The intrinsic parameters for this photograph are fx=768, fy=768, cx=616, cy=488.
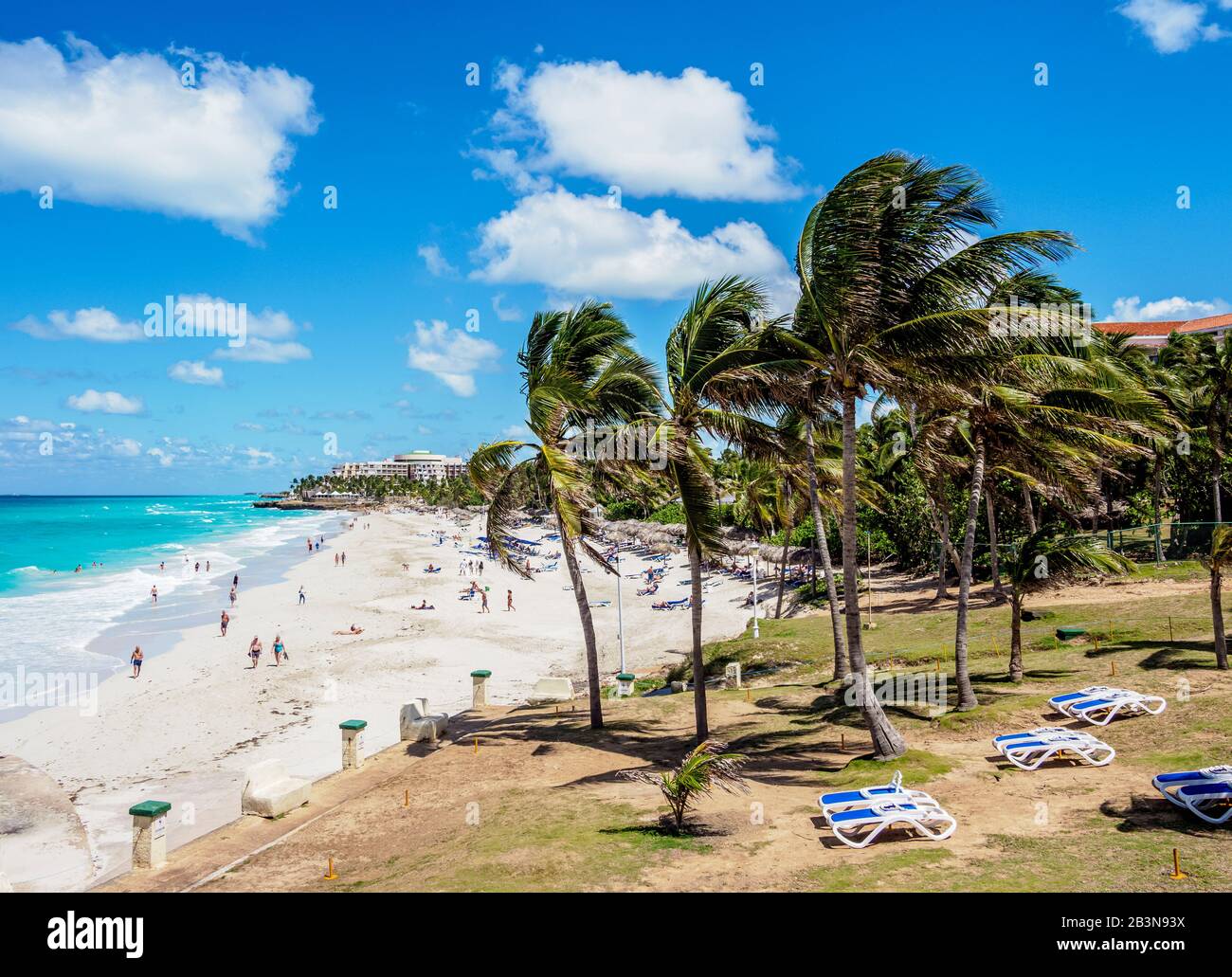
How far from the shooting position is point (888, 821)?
8500mm

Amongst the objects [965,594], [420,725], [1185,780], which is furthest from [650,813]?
[965,594]

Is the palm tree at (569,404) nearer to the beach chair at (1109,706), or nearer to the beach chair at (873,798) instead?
the beach chair at (873,798)

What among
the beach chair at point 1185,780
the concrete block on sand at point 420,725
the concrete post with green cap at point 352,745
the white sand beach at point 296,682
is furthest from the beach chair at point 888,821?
the white sand beach at point 296,682

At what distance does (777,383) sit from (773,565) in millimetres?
40368

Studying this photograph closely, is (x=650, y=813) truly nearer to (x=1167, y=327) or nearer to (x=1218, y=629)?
(x=1218, y=629)

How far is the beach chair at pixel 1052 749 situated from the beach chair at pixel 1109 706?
1.28 metres

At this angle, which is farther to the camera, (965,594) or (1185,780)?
(965,594)

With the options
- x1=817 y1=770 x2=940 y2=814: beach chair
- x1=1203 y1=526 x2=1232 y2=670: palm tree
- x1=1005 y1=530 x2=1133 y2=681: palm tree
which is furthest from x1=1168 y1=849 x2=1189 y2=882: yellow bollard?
x1=1203 y1=526 x2=1232 y2=670: palm tree

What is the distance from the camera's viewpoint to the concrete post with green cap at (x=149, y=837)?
964 cm

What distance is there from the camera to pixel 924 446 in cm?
1427

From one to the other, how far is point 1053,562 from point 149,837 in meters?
15.0
